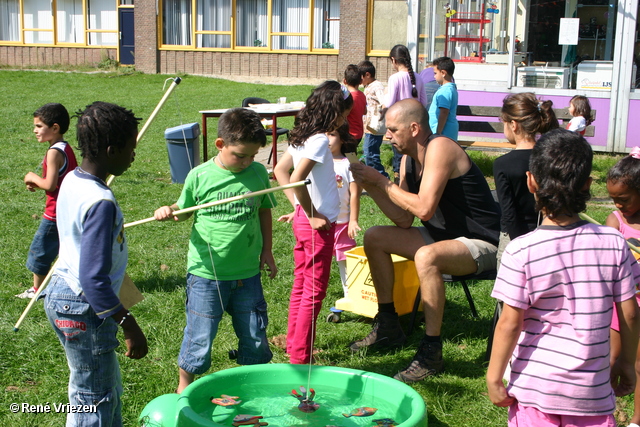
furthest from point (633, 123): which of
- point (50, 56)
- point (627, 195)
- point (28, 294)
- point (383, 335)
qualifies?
point (50, 56)

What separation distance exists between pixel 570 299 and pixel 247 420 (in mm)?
1791

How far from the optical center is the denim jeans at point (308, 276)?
4246 millimetres

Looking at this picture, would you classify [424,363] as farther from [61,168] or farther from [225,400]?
[61,168]

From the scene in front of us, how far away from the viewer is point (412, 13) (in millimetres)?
12250

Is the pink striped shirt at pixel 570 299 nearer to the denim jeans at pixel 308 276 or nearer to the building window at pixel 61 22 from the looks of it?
the denim jeans at pixel 308 276

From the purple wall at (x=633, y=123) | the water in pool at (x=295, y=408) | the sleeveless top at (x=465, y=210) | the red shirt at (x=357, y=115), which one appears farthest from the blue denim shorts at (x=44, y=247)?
the purple wall at (x=633, y=123)

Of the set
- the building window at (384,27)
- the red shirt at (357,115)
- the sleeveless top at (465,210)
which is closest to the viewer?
the sleeveless top at (465,210)

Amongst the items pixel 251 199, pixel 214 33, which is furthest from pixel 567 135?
pixel 214 33

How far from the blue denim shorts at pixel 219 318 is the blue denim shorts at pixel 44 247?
2.02 metres

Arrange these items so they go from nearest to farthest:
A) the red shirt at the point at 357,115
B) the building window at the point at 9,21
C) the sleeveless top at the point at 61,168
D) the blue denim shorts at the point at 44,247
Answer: the sleeveless top at the point at 61,168, the blue denim shorts at the point at 44,247, the red shirt at the point at 357,115, the building window at the point at 9,21

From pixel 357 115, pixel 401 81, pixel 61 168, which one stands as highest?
pixel 401 81

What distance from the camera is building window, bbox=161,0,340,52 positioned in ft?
85.4

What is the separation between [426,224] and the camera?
4766 millimetres

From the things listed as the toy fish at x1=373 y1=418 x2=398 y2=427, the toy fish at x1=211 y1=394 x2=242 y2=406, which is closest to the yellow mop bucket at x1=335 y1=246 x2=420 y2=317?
the toy fish at x1=373 y1=418 x2=398 y2=427
